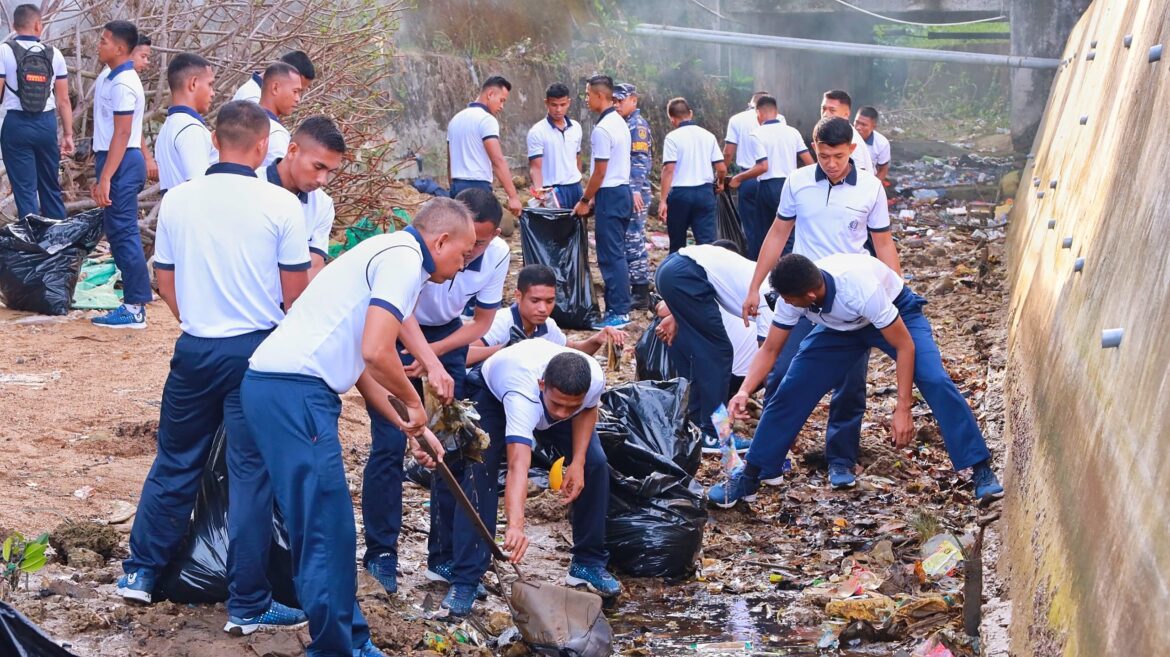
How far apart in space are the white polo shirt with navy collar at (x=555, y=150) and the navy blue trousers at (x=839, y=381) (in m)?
4.36

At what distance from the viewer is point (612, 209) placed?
9422 mm

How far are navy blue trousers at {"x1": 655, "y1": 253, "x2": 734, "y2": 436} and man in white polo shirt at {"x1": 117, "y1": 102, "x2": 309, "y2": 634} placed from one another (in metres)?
2.87

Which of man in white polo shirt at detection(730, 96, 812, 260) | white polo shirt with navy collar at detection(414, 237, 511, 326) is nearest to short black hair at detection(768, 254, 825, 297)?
white polo shirt with navy collar at detection(414, 237, 511, 326)

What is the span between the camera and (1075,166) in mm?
7051

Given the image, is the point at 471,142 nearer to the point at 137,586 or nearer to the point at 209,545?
the point at 209,545

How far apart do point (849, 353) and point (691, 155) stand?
14.9 feet

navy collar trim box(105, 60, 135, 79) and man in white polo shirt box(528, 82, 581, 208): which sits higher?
Answer: navy collar trim box(105, 60, 135, 79)

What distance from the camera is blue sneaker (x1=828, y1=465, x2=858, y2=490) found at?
6.23 metres

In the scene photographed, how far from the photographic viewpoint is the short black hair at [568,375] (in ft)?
14.2

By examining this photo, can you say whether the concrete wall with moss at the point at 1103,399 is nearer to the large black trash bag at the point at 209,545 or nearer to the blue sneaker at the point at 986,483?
the blue sneaker at the point at 986,483

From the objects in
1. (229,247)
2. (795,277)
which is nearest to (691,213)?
(795,277)

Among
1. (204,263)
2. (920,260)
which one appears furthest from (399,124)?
(204,263)

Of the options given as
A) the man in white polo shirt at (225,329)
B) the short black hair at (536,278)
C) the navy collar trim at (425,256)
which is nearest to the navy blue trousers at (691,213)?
the short black hair at (536,278)

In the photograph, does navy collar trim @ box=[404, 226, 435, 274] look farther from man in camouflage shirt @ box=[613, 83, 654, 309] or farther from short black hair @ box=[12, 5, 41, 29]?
man in camouflage shirt @ box=[613, 83, 654, 309]
